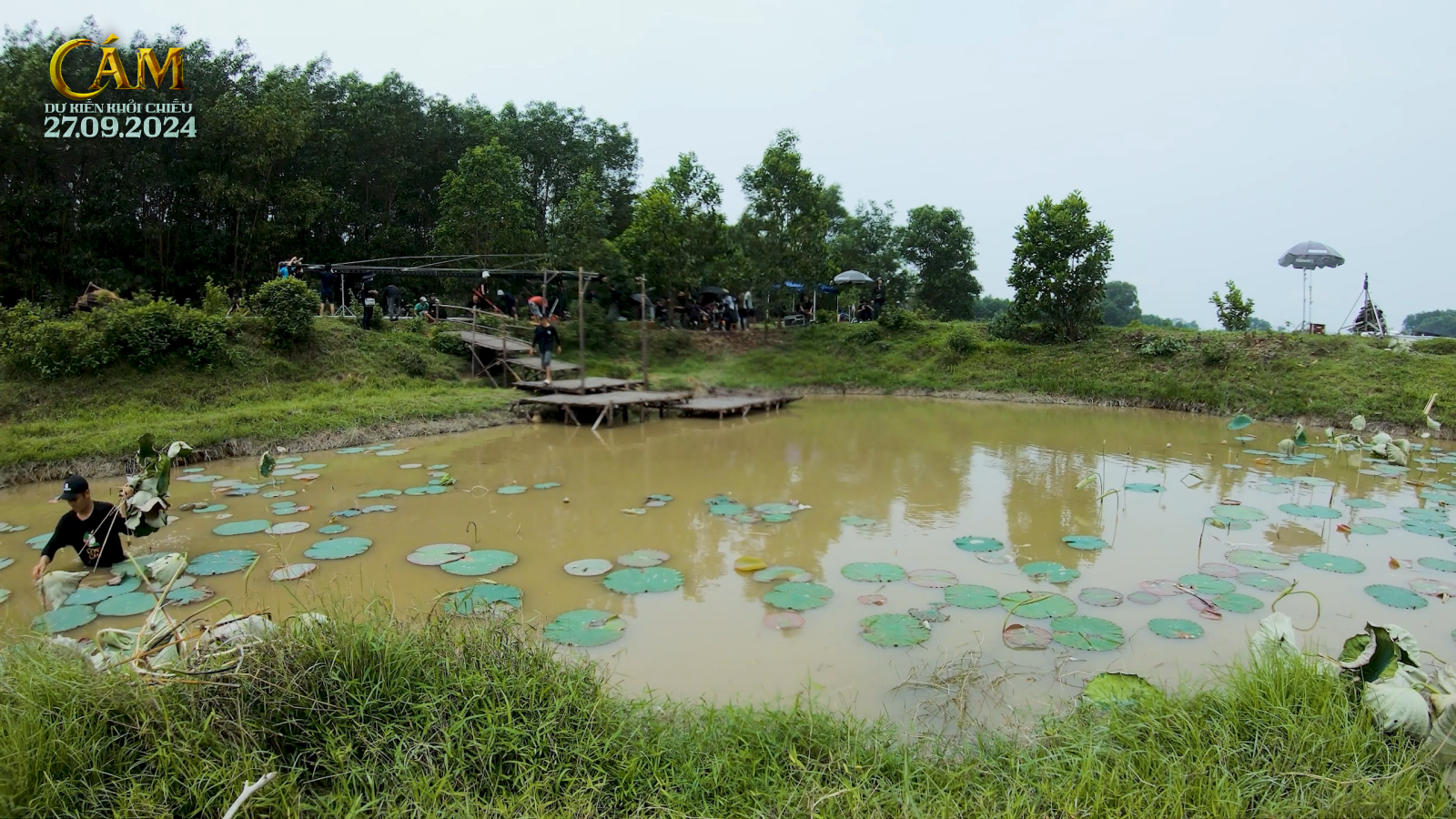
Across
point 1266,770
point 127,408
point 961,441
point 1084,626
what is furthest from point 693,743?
point 127,408

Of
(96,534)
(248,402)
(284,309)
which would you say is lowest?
(96,534)

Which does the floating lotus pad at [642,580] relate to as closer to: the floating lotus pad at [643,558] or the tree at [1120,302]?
the floating lotus pad at [643,558]

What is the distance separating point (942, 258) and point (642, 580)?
2440 cm

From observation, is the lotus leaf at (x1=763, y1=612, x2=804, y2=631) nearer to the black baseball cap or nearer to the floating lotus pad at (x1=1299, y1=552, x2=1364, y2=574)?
the floating lotus pad at (x1=1299, y1=552, x2=1364, y2=574)

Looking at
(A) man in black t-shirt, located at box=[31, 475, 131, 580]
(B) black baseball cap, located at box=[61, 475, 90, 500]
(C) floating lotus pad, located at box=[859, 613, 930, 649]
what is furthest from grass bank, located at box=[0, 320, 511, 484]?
(C) floating lotus pad, located at box=[859, 613, 930, 649]

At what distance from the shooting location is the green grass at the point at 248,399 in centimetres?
891

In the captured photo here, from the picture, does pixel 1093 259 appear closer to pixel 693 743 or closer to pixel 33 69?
pixel 693 743

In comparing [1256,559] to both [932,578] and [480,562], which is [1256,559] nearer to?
[932,578]

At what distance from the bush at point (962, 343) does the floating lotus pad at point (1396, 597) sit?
14.4 meters

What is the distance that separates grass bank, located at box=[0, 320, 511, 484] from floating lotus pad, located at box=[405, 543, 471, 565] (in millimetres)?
5088

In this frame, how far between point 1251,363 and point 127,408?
65.7 feet

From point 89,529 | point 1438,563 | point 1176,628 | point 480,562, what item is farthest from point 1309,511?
point 89,529

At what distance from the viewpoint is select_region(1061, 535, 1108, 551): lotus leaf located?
20.4 ft

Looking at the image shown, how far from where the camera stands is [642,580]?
17.3 ft
